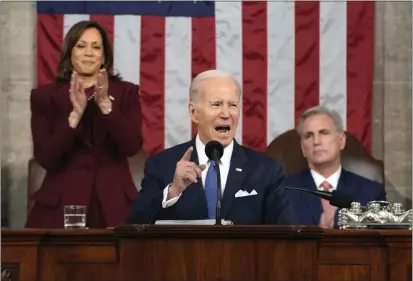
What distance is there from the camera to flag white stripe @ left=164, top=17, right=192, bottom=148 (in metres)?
7.42

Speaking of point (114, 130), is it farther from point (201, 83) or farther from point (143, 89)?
point (143, 89)

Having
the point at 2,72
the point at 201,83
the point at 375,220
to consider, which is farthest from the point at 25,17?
the point at 375,220

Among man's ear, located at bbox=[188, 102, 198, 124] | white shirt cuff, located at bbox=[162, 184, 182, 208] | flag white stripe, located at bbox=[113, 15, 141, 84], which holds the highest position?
flag white stripe, located at bbox=[113, 15, 141, 84]

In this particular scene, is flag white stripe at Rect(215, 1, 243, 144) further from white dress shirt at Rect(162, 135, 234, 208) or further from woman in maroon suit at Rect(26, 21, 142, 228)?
white dress shirt at Rect(162, 135, 234, 208)

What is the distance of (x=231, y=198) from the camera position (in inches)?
187

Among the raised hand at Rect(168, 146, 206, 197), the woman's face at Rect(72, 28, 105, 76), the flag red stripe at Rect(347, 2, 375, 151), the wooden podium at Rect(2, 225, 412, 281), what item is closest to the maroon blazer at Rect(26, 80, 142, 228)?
the woman's face at Rect(72, 28, 105, 76)

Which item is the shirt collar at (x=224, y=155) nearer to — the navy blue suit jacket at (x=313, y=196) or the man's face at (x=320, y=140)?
the navy blue suit jacket at (x=313, y=196)

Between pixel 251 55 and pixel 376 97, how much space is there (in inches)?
35.6

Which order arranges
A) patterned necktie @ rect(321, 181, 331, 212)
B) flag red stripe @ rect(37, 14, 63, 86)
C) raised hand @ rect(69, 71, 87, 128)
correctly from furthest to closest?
1. flag red stripe @ rect(37, 14, 63, 86)
2. patterned necktie @ rect(321, 181, 331, 212)
3. raised hand @ rect(69, 71, 87, 128)

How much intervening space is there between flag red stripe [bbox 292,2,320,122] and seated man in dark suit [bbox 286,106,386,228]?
855 mm

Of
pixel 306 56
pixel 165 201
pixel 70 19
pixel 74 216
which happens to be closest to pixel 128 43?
pixel 70 19

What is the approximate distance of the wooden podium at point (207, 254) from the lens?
13.4 ft

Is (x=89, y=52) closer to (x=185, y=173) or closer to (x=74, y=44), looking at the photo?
(x=74, y=44)

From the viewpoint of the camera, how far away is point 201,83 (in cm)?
488
